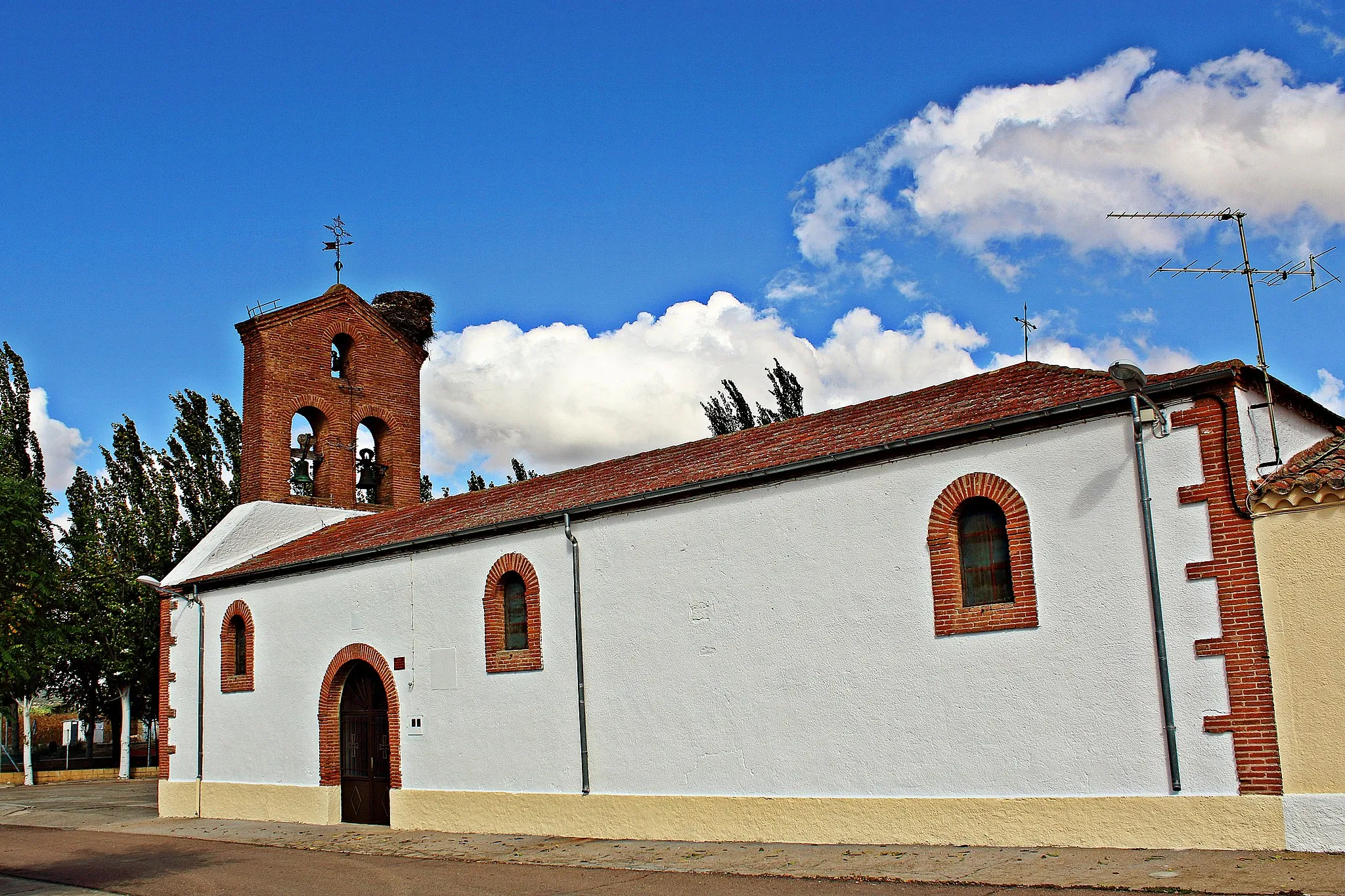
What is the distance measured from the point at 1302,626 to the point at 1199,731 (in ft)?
3.92

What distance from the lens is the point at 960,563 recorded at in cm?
1110

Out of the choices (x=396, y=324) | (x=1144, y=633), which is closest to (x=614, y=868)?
(x=1144, y=633)

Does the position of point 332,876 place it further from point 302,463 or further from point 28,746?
point 28,746

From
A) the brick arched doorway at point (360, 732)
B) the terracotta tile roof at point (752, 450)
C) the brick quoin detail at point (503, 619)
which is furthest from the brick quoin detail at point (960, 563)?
the brick arched doorway at point (360, 732)

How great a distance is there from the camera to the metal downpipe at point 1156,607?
9430mm

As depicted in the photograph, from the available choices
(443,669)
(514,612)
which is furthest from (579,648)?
(443,669)

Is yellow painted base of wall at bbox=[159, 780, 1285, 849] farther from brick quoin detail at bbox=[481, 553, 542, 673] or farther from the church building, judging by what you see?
brick quoin detail at bbox=[481, 553, 542, 673]

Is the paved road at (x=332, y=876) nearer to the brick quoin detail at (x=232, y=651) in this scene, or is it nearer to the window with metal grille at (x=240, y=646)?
the brick quoin detail at (x=232, y=651)

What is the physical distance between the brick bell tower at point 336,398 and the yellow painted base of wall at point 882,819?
28.3ft

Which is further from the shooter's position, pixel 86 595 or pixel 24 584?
pixel 86 595

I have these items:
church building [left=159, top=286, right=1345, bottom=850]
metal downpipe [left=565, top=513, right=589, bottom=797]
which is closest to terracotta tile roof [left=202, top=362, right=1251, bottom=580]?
church building [left=159, top=286, right=1345, bottom=850]

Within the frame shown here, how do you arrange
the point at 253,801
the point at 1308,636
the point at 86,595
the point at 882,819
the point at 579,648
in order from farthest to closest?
the point at 86,595 < the point at 253,801 < the point at 579,648 < the point at 882,819 < the point at 1308,636

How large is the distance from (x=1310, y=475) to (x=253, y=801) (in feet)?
54.6

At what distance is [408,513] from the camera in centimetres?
2012
